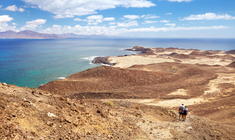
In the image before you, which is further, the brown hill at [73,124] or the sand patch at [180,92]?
the sand patch at [180,92]

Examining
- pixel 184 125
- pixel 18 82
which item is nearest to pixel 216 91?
pixel 184 125

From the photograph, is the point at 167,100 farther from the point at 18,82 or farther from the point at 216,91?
the point at 18,82

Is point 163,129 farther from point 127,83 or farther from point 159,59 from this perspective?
point 159,59

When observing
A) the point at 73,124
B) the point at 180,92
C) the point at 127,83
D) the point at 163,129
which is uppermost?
the point at 73,124

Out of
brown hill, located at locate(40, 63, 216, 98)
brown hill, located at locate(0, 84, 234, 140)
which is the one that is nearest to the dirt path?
brown hill, located at locate(0, 84, 234, 140)

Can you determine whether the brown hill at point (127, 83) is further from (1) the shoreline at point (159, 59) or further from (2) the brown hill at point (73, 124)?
(1) the shoreline at point (159, 59)

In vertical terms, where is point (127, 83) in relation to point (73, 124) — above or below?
below

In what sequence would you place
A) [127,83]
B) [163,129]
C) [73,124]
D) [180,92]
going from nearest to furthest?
[73,124]
[163,129]
[180,92]
[127,83]

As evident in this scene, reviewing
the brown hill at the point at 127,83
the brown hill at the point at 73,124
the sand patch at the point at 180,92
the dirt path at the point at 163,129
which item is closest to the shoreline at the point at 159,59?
the brown hill at the point at 127,83

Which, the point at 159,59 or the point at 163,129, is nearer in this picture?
the point at 163,129

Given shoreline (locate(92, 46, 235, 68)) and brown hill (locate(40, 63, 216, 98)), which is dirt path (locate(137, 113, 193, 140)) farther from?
shoreline (locate(92, 46, 235, 68))

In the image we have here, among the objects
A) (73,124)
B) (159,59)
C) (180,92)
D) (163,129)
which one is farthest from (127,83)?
(159,59)

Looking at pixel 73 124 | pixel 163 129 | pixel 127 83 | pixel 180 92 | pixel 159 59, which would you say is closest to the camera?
pixel 73 124
